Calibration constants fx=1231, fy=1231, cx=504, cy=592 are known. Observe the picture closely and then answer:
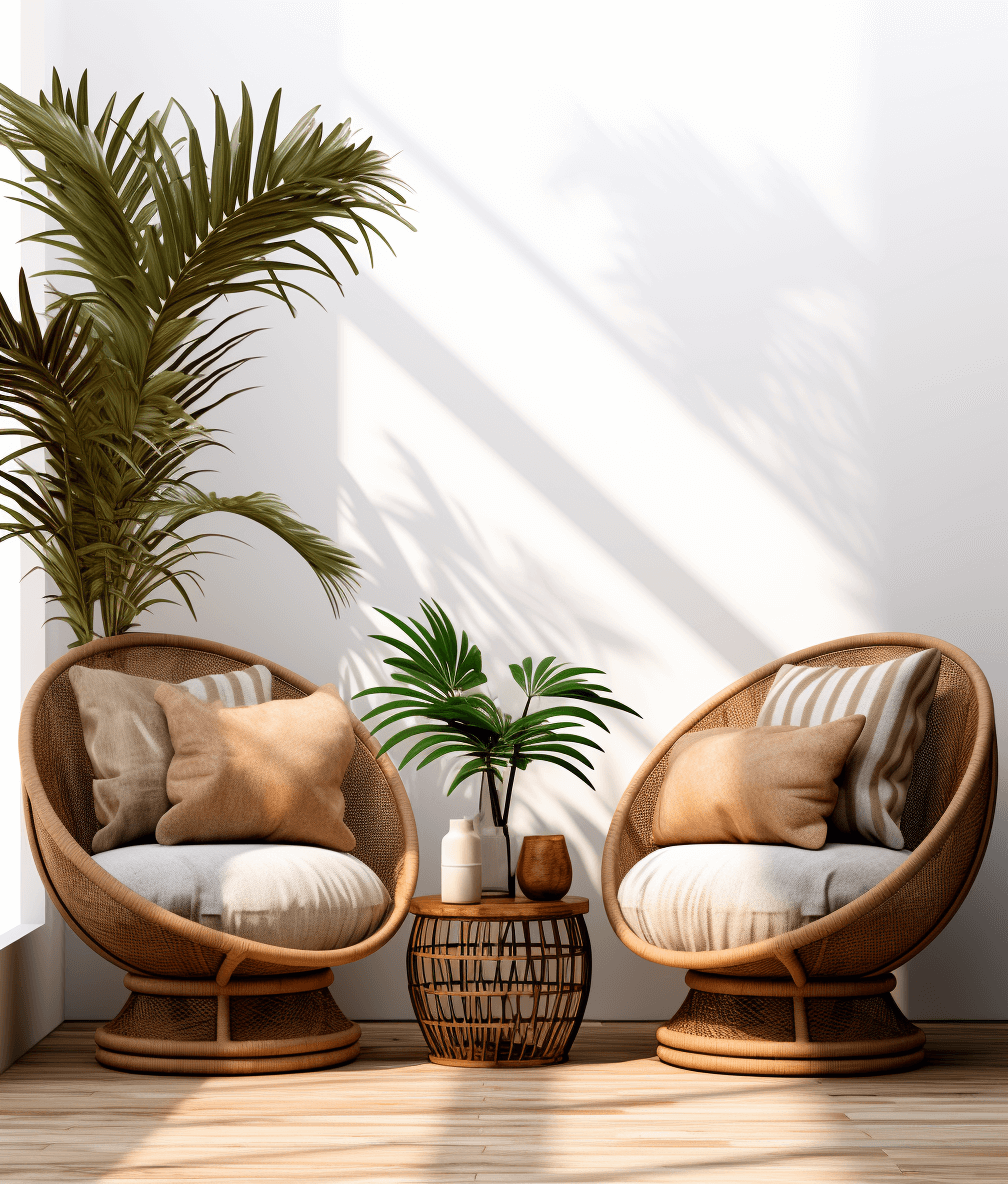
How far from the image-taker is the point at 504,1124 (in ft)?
6.93

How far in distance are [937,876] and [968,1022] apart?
0.93 metres

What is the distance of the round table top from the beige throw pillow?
60 cm

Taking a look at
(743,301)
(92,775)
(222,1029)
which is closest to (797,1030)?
(222,1029)

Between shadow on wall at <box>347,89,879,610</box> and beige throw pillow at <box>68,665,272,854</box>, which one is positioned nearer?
beige throw pillow at <box>68,665,272,854</box>

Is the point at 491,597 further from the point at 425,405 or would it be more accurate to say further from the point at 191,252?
the point at 191,252

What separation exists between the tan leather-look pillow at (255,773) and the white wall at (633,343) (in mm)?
535

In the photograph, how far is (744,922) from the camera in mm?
2393

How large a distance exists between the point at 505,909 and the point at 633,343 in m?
1.59

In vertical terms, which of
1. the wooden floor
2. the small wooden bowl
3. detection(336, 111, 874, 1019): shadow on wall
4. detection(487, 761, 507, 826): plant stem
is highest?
detection(336, 111, 874, 1019): shadow on wall

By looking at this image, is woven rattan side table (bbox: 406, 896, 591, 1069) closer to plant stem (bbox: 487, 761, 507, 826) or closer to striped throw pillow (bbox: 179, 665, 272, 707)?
plant stem (bbox: 487, 761, 507, 826)

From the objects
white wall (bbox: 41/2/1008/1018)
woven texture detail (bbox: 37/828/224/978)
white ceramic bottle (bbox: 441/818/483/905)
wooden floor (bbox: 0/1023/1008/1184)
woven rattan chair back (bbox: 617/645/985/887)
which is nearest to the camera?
wooden floor (bbox: 0/1023/1008/1184)

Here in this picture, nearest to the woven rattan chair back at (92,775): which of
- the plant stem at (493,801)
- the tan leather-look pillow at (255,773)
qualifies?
the tan leather-look pillow at (255,773)

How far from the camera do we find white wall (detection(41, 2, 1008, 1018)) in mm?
3256

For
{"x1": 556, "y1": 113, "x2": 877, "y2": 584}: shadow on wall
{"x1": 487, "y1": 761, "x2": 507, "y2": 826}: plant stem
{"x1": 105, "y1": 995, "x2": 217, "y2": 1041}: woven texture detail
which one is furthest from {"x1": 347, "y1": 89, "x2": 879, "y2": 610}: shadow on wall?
{"x1": 105, "y1": 995, "x2": 217, "y2": 1041}: woven texture detail
